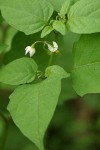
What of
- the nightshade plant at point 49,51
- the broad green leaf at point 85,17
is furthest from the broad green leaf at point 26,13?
the broad green leaf at point 85,17

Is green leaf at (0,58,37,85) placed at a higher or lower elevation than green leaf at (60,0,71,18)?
lower

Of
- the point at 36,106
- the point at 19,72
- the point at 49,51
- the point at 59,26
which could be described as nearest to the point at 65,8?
the point at 59,26

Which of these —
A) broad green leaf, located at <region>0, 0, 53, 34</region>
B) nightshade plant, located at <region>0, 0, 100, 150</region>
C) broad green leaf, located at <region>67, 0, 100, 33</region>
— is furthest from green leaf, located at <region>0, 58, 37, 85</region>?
broad green leaf, located at <region>67, 0, 100, 33</region>

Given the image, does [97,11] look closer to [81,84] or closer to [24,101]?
[81,84]

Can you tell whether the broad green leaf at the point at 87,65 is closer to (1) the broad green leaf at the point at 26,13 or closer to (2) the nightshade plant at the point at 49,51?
(2) the nightshade plant at the point at 49,51

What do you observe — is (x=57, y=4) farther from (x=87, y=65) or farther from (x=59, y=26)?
(x=87, y=65)

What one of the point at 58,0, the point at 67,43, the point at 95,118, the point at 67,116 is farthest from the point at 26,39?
the point at 95,118

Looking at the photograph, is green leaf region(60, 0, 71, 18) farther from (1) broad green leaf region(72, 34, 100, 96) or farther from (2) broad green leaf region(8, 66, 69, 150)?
(2) broad green leaf region(8, 66, 69, 150)
